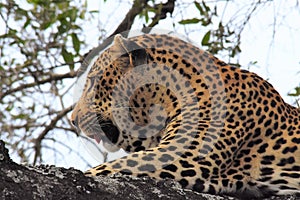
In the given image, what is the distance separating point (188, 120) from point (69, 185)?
2218mm

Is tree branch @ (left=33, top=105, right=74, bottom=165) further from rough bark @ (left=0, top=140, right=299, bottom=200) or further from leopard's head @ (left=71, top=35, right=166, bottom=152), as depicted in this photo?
rough bark @ (left=0, top=140, right=299, bottom=200)

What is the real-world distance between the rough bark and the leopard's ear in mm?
2499

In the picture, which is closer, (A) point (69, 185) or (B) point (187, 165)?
(A) point (69, 185)

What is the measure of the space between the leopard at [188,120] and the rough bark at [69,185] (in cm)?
105

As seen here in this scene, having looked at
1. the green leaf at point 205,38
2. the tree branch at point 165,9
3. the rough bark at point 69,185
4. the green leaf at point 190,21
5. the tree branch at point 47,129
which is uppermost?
the tree branch at point 165,9

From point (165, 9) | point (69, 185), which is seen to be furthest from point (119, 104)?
point (69, 185)

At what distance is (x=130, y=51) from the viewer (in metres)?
5.59

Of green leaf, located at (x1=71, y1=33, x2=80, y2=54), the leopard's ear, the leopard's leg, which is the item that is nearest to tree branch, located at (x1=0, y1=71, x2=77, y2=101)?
green leaf, located at (x1=71, y1=33, x2=80, y2=54)

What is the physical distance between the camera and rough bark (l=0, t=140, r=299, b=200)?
254cm

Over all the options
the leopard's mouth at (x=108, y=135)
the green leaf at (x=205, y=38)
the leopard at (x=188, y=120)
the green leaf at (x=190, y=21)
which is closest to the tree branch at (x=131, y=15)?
the green leaf at (x=190, y=21)

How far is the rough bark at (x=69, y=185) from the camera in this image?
2.54 metres

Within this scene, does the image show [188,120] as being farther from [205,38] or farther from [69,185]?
[69,185]

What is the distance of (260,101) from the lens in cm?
511

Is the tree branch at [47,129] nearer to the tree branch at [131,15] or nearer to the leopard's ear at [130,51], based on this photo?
the tree branch at [131,15]
